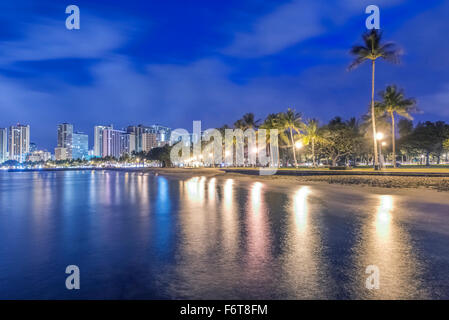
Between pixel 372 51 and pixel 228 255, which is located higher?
pixel 372 51

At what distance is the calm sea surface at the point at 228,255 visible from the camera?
413 centimetres

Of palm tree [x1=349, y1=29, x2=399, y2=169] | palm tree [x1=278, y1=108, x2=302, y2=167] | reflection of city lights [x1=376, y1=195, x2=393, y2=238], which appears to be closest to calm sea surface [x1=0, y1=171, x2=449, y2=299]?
reflection of city lights [x1=376, y1=195, x2=393, y2=238]

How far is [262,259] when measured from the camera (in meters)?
5.44

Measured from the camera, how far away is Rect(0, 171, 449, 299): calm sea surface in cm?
413

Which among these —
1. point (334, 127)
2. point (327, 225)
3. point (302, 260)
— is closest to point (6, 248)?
point (302, 260)

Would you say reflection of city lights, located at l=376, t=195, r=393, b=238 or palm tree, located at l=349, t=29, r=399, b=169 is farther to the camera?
palm tree, located at l=349, t=29, r=399, b=169

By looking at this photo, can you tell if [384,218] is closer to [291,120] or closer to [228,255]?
[228,255]

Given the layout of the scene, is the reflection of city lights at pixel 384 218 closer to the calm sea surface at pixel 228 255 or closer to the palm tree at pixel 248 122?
the calm sea surface at pixel 228 255

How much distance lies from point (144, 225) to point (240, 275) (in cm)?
500

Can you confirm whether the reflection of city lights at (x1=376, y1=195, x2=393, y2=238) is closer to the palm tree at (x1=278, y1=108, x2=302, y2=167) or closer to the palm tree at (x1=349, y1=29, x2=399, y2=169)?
the palm tree at (x1=349, y1=29, x2=399, y2=169)

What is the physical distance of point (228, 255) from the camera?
5719 millimetres

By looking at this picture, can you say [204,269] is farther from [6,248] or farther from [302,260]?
[6,248]

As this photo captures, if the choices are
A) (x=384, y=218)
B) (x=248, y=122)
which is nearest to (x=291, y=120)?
(x=248, y=122)

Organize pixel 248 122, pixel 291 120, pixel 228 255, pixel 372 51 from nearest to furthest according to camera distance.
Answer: pixel 228 255 → pixel 372 51 → pixel 291 120 → pixel 248 122
